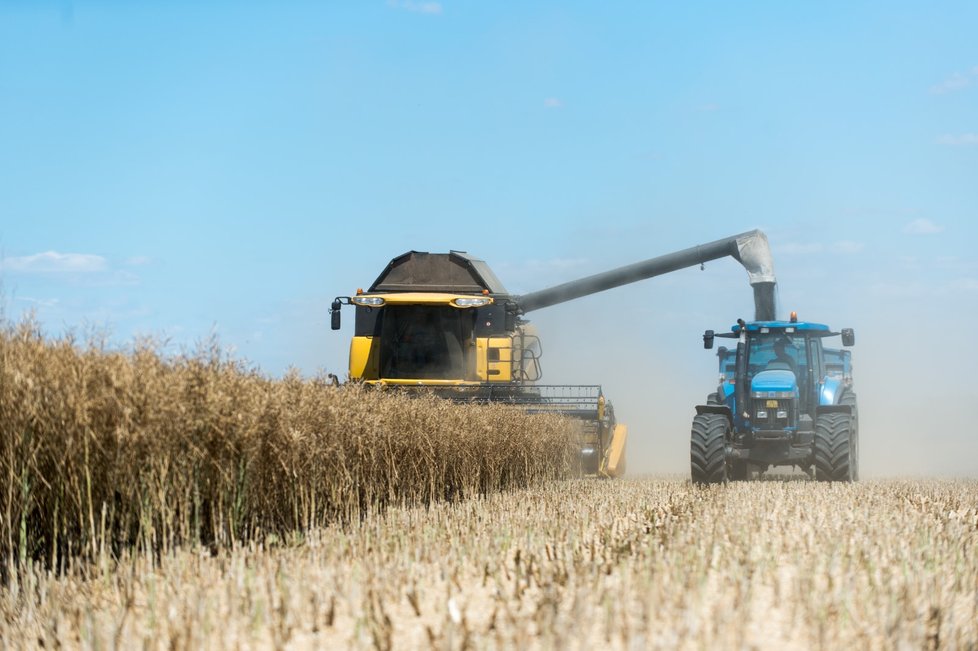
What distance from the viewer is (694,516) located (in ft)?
30.4

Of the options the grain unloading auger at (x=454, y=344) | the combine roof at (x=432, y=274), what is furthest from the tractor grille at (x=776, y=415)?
the combine roof at (x=432, y=274)

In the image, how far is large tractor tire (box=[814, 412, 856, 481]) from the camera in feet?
48.6

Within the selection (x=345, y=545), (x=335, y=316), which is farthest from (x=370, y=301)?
(x=345, y=545)

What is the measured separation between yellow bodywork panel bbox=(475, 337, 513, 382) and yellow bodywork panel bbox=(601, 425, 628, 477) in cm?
246

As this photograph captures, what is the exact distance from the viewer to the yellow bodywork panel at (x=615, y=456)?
1836 cm

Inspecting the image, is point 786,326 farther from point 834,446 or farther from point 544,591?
point 544,591

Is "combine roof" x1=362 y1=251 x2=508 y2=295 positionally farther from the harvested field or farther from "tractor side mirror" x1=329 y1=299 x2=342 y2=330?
the harvested field

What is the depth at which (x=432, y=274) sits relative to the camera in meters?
18.1

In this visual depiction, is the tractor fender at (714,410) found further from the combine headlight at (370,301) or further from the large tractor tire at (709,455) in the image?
the combine headlight at (370,301)

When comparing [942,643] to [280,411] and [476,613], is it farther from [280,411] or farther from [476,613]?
[280,411]

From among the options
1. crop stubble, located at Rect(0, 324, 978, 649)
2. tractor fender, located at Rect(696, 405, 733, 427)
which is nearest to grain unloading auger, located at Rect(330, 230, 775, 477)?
tractor fender, located at Rect(696, 405, 733, 427)

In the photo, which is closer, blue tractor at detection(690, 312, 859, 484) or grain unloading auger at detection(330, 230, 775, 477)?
blue tractor at detection(690, 312, 859, 484)

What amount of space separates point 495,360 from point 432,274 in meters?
1.94

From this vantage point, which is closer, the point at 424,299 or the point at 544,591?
the point at 544,591
